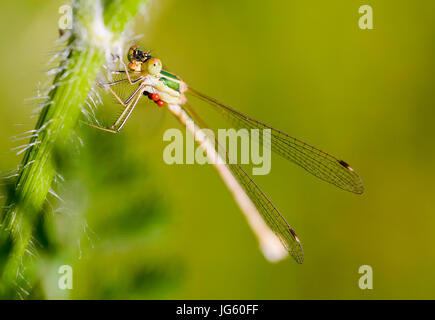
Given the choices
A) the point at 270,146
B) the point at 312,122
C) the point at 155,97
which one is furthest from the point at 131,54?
the point at 312,122

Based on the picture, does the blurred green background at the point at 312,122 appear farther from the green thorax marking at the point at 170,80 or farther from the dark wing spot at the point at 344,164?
the green thorax marking at the point at 170,80

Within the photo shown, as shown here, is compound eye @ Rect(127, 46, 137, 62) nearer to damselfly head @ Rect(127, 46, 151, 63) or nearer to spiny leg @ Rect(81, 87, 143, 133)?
damselfly head @ Rect(127, 46, 151, 63)

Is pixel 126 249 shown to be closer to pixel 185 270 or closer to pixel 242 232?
pixel 185 270

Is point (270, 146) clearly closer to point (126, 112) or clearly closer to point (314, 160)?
point (314, 160)

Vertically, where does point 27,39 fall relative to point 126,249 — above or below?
above

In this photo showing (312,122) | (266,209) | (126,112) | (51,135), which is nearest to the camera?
(51,135)
